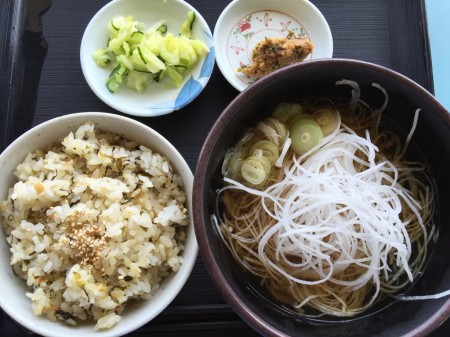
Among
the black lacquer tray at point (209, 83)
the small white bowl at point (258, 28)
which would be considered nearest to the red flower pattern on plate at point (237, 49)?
the small white bowl at point (258, 28)

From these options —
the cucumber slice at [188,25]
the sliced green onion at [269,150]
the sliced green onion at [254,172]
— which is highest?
the cucumber slice at [188,25]

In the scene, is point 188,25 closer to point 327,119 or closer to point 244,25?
point 244,25

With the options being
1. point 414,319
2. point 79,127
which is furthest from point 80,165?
point 414,319

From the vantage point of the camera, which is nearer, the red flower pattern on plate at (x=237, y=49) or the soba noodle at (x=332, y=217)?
the soba noodle at (x=332, y=217)

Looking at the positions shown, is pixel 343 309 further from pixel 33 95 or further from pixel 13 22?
pixel 13 22

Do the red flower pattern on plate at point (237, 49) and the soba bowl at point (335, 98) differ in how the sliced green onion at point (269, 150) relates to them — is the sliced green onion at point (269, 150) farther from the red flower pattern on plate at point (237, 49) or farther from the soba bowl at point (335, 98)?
the red flower pattern on plate at point (237, 49)

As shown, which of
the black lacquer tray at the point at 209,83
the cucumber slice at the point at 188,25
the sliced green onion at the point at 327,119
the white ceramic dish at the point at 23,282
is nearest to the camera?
the white ceramic dish at the point at 23,282
